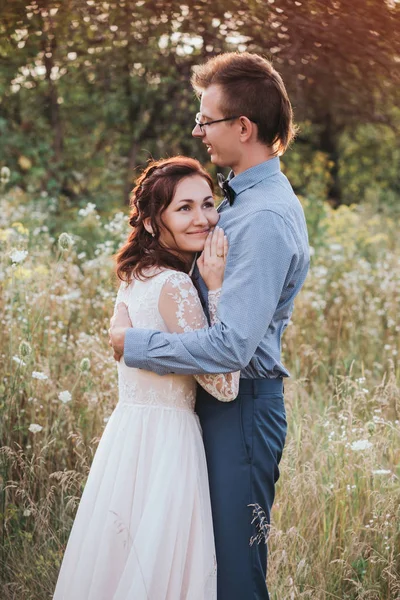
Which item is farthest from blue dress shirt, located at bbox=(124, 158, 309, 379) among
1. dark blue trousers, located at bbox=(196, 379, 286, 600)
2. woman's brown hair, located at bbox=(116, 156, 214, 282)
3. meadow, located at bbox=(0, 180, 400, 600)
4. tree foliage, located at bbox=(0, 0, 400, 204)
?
tree foliage, located at bbox=(0, 0, 400, 204)

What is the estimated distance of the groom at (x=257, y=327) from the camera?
103 inches

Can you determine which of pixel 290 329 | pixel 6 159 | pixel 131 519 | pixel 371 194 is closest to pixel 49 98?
pixel 6 159

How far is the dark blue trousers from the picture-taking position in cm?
274

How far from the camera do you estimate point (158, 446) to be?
283cm

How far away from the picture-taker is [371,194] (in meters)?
15.7

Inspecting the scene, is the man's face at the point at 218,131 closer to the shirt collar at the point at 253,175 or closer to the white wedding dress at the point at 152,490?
the shirt collar at the point at 253,175

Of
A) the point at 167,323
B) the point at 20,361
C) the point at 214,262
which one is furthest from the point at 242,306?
the point at 20,361

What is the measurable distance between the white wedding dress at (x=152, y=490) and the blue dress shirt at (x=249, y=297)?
11 cm

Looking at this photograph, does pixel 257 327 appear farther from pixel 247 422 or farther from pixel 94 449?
pixel 94 449

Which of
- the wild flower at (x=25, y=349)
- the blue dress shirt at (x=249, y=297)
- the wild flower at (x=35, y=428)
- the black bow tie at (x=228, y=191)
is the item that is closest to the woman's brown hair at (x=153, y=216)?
the black bow tie at (x=228, y=191)

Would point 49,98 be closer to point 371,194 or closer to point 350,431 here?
point 350,431

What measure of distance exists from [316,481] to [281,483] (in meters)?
0.17

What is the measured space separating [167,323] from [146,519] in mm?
641

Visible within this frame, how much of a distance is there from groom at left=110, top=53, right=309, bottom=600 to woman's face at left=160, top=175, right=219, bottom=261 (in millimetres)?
60
